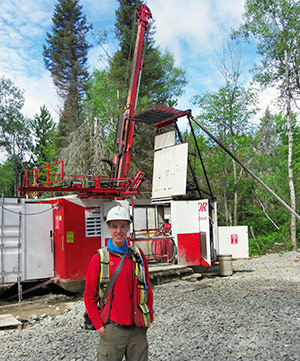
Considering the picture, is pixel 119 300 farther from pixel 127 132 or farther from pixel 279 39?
pixel 279 39

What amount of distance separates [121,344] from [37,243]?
6881 millimetres

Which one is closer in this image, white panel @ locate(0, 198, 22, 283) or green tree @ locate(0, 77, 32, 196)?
white panel @ locate(0, 198, 22, 283)

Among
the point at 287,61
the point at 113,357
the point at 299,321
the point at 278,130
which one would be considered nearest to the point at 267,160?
the point at 278,130

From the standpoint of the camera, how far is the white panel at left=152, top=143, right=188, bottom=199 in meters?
12.0

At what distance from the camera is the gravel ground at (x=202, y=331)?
4.79m

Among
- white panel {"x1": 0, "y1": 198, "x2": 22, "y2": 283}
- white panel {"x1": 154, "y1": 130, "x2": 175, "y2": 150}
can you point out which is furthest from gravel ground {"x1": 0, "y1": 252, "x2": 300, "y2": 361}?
white panel {"x1": 154, "y1": 130, "x2": 175, "y2": 150}

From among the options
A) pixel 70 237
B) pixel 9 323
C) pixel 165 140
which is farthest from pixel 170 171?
pixel 9 323

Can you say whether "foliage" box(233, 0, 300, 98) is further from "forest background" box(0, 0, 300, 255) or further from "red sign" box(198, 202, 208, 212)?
"red sign" box(198, 202, 208, 212)

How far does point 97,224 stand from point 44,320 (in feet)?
9.74

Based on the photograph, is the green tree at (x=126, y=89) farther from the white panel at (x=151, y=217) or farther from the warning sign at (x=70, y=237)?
the warning sign at (x=70, y=237)

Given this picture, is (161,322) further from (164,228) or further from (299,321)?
(164,228)

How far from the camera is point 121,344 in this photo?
9.27 feet

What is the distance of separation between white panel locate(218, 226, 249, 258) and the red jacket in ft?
35.9

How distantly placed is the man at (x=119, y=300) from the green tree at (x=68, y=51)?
27241 mm
